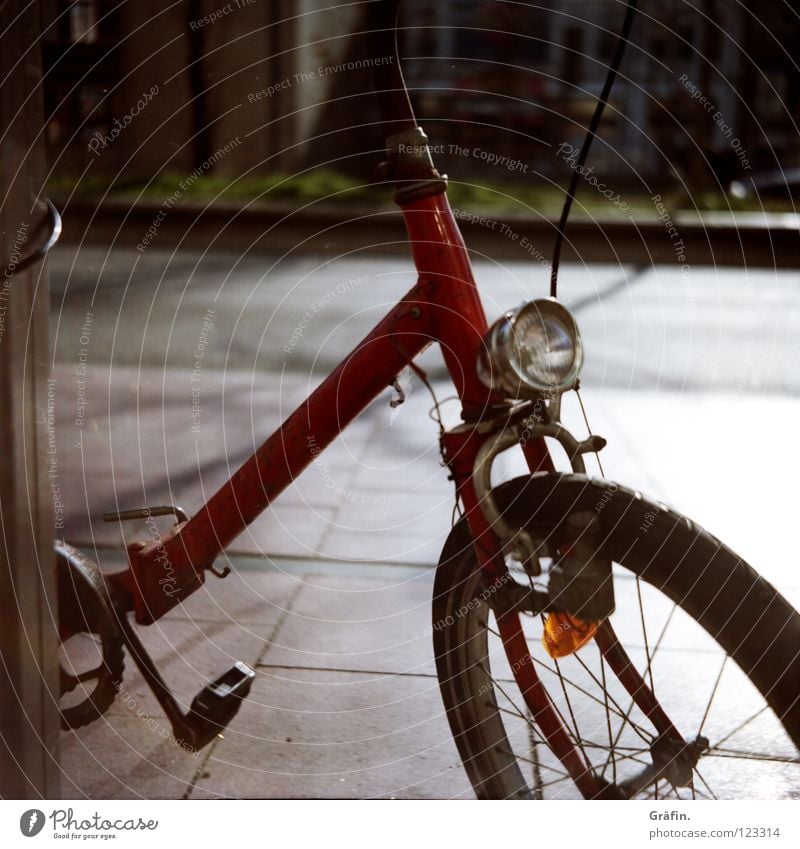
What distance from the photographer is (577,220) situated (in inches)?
296

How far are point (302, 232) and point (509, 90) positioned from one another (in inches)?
182

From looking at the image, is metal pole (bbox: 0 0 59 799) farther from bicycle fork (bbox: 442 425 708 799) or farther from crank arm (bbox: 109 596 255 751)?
bicycle fork (bbox: 442 425 708 799)

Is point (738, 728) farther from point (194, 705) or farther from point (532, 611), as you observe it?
point (194, 705)

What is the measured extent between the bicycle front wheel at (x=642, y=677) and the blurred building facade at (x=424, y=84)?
663mm

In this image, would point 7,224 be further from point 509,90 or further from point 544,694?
point 509,90

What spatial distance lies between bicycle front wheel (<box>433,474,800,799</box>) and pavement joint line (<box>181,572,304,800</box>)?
0.57m

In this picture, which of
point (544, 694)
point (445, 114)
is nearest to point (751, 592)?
point (544, 694)

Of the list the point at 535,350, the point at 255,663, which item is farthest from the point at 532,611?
the point at 255,663

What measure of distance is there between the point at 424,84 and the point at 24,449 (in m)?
7.71

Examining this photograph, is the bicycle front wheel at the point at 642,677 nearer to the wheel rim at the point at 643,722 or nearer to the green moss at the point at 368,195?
the wheel rim at the point at 643,722

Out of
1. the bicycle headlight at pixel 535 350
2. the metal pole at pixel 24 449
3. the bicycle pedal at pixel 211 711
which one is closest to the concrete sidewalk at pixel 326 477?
the bicycle pedal at pixel 211 711

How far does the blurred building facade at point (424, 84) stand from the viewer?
7.13 ft

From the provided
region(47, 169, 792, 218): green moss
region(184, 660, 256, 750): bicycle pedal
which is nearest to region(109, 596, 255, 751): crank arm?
region(184, 660, 256, 750): bicycle pedal

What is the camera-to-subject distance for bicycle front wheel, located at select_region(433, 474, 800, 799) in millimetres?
1376
